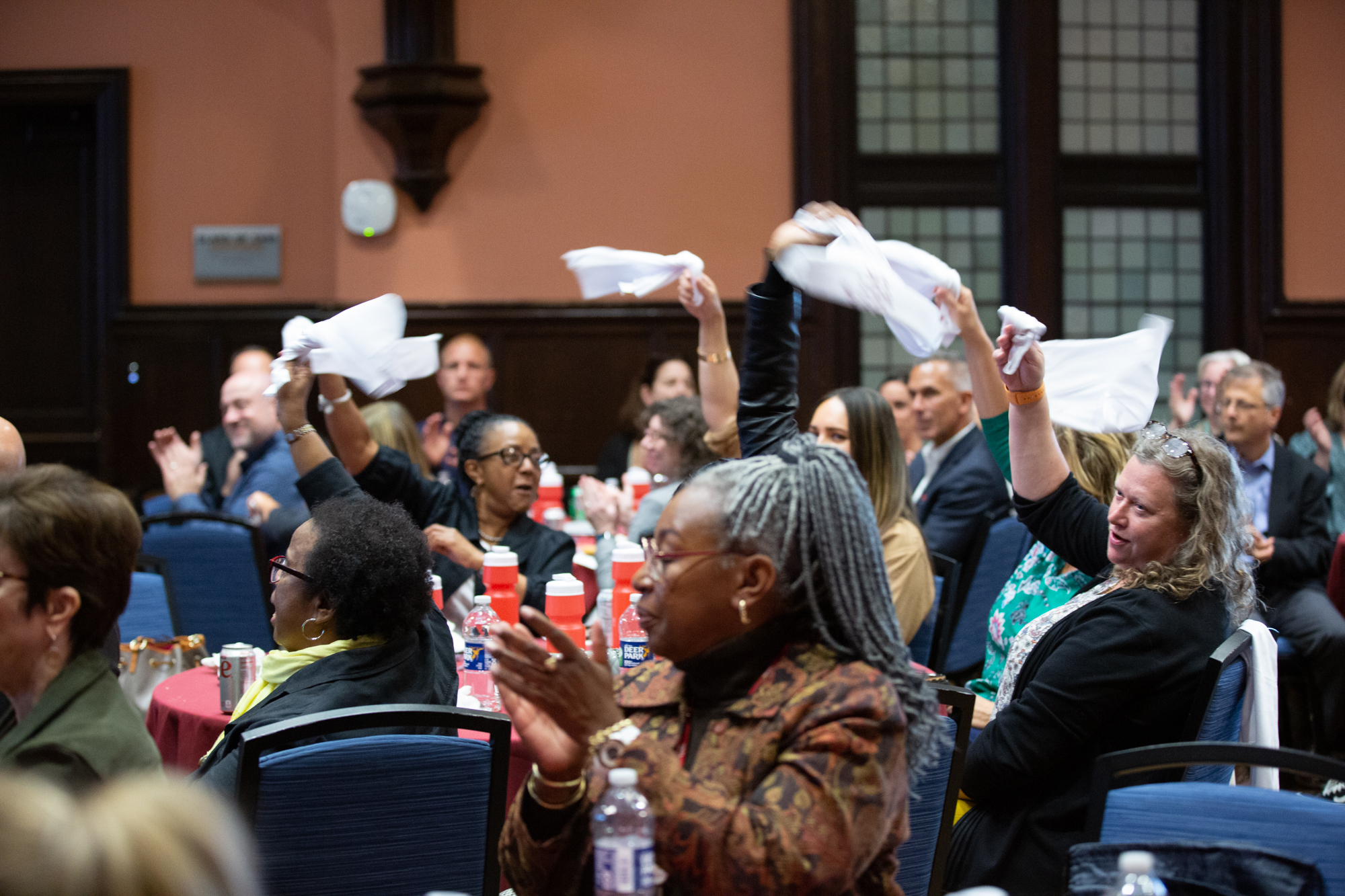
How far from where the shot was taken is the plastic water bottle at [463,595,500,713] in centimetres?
282

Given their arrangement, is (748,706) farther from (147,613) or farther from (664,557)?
(147,613)

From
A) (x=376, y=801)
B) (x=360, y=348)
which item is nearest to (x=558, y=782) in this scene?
(x=376, y=801)

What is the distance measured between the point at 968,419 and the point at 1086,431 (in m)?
1.97

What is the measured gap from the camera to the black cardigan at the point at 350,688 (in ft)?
6.94

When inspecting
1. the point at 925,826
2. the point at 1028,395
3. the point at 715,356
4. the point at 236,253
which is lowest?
the point at 925,826

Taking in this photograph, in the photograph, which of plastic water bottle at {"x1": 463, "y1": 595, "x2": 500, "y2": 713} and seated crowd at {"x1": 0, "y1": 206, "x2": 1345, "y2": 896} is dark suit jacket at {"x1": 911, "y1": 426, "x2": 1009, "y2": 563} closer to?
seated crowd at {"x1": 0, "y1": 206, "x2": 1345, "y2": 896}

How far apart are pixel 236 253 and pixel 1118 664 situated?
577cm

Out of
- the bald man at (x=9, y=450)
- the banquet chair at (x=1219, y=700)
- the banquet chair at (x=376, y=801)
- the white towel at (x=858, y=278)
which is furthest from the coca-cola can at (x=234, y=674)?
Result: the banquet chair at (x=1219, y=700)

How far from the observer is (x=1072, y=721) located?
7.39 ft

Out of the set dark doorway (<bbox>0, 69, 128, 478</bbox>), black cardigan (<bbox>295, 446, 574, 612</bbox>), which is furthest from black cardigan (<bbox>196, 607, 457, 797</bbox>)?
dark doorway (<bbox>0, 69, 128, 478</bbox>)

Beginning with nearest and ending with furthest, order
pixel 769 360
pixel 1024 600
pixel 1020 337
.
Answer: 1. pixel 769 360
2. pixel 1020 337
3. pixel 1024 600

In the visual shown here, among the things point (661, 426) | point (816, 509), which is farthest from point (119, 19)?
point (816, 509)

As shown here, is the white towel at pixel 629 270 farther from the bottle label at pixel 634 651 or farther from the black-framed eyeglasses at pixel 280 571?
the black-framed eyeglasses at pixel 280 571

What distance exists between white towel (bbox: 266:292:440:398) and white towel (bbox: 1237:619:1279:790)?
6.89 feet
